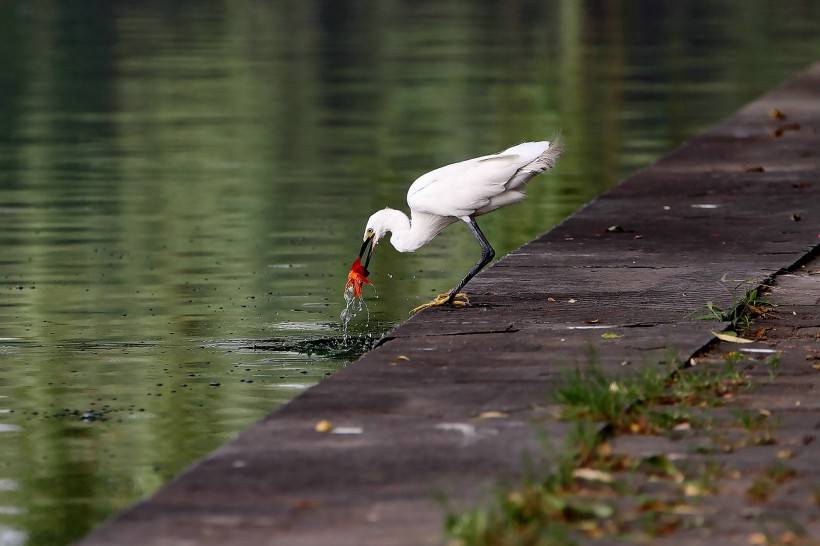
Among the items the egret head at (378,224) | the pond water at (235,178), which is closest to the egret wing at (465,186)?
the egret head at (378,224)

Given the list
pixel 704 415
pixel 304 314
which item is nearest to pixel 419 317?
pixel 304 314

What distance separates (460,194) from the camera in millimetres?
9305

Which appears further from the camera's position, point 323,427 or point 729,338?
point 729,338

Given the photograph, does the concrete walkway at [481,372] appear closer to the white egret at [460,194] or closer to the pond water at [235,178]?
the white egret at [460,194]

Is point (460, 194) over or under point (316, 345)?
over

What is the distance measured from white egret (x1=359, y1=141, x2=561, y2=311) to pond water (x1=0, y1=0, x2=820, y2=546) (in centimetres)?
59

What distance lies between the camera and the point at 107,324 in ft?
33.0

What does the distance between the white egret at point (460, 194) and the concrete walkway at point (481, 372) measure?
415 millimetres

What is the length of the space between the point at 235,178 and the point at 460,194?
678 cm

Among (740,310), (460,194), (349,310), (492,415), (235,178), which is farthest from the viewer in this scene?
(235,178)

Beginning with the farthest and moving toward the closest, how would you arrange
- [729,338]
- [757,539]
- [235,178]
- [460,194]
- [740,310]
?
[235,178], [460,194], [740,310], [729,338], [757,539]


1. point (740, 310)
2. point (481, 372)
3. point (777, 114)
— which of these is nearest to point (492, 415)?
point (481, 372)

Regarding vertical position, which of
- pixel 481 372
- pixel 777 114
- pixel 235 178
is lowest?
pixel 777 114

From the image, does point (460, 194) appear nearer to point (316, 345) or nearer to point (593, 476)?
point (316, 345)
